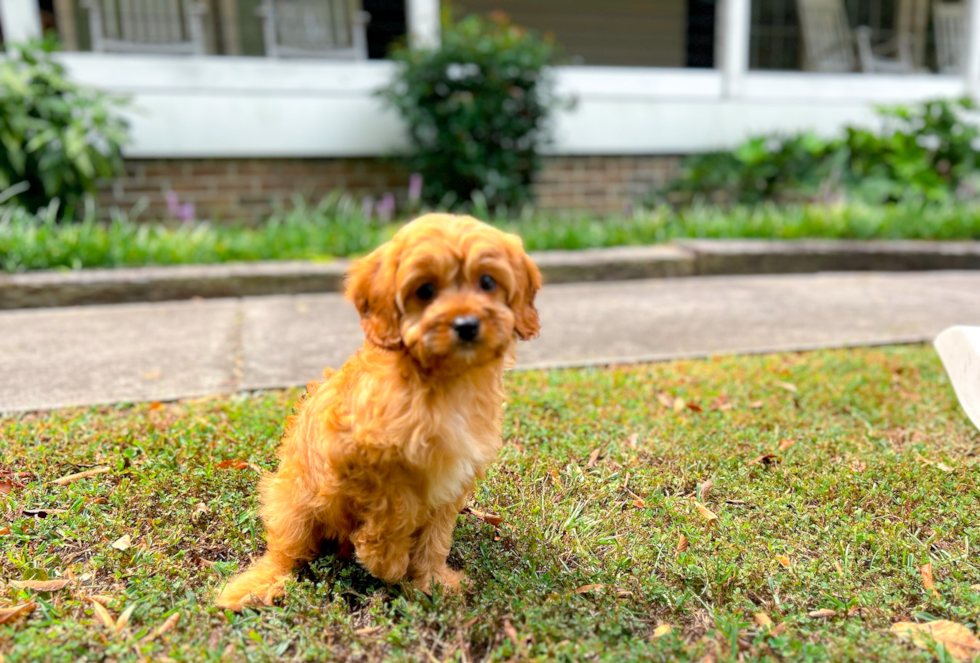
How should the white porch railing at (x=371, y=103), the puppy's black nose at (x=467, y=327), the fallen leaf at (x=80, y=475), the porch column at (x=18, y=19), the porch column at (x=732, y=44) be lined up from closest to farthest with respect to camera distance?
the puppy's black nose at (x=467, y=327), the fallen leaf at (x=80, y=475), the porch column at (x=18, y=19), the white porch railing at (x=371, y=103), the porch column at (x=732, y=44)

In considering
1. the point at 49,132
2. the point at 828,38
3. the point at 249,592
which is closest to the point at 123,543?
the point at 249,592

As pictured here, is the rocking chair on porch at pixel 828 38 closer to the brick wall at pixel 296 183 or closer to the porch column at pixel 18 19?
the brick wall at pixel 296 183

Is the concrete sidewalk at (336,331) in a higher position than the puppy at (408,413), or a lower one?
lower

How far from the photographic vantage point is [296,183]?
7.87m

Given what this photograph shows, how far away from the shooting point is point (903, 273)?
6859 mm

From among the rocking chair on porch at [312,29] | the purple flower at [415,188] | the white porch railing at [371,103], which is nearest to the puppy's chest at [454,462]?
the purple flower at [415,188]

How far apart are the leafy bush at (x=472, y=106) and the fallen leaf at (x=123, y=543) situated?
17.5ft

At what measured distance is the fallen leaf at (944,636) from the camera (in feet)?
6.02

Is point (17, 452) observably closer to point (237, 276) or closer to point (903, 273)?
point (237, 276)

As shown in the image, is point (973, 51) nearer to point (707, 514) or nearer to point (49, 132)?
point (707, 514)

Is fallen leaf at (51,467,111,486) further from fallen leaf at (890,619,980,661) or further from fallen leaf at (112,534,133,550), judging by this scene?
fallen leaf at (890,619,980,661)

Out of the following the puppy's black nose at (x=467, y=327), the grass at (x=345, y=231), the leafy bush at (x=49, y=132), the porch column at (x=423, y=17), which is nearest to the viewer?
the puppy's black nose at (x=467, y=327)

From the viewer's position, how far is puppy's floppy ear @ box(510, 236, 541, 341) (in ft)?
5.89

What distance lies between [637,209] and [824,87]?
11.1 ft
